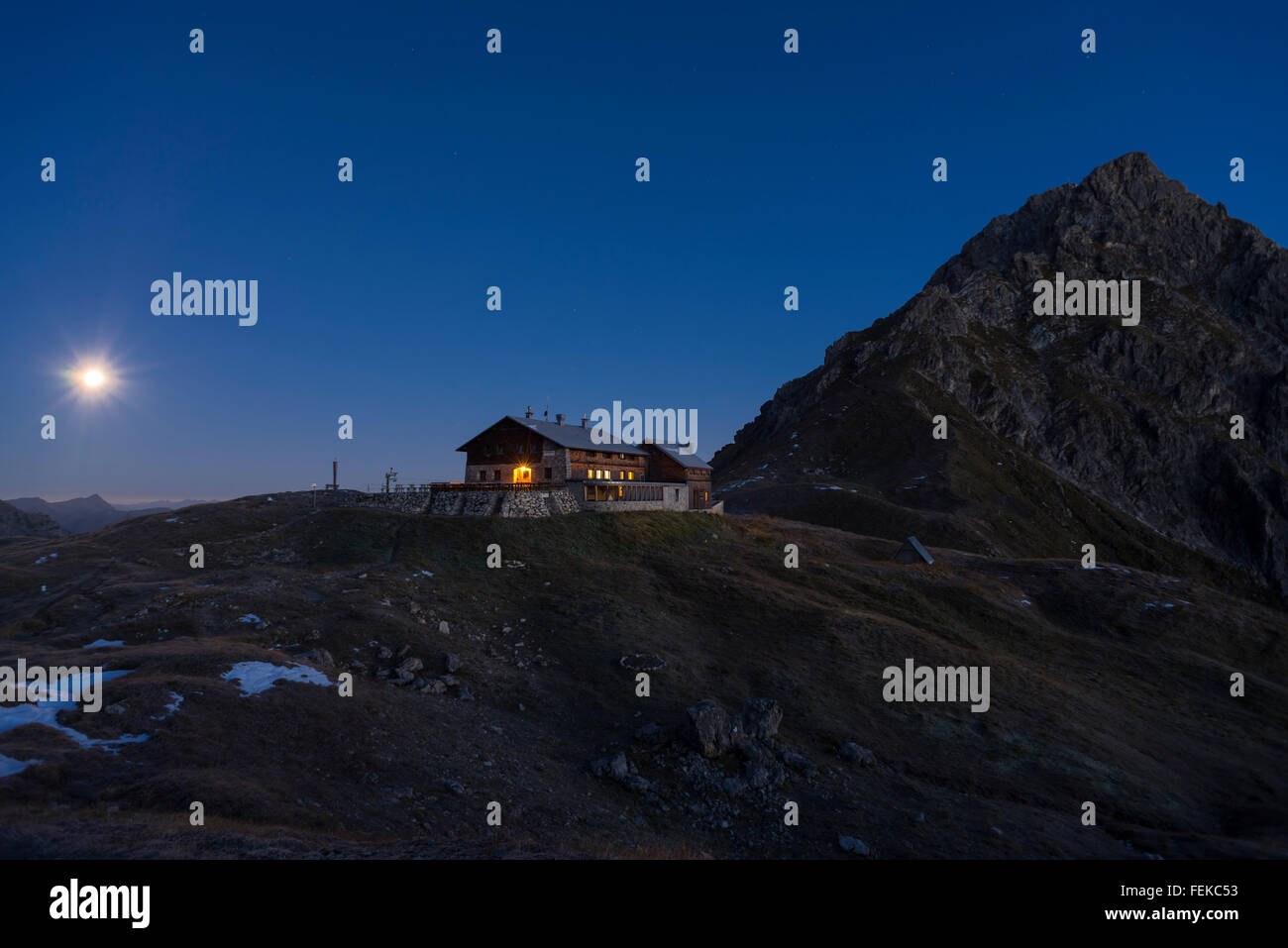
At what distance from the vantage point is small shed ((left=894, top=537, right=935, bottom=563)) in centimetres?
7112

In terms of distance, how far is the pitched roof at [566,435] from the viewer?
67700mm

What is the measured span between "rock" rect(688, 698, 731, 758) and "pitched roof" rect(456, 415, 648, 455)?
4106 cm

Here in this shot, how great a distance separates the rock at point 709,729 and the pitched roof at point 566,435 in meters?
41.1

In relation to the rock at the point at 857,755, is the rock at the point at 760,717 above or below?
above

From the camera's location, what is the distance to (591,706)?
33531 millimetres

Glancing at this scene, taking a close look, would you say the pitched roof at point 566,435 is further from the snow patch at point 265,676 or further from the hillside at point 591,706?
the snow patch at point 265,676

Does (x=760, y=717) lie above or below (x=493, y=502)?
below

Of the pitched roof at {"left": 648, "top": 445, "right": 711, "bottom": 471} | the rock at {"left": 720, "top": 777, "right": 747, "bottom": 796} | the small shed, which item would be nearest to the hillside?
the rock at {"left": 720, "top": 777, "right": 747, "bottom": 796}

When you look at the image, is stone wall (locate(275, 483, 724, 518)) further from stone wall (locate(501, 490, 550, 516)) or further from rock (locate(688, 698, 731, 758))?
rock (locate(688, 698, 731, 758))

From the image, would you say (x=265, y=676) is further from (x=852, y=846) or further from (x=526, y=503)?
(x=526, y=503)

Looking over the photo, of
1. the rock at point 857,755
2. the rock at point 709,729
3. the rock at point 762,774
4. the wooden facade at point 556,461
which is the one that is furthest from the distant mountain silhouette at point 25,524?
the rock at point 857,755

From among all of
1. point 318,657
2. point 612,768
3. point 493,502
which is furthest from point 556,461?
point 612,768

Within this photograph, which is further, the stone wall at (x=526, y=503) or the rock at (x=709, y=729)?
the stone wall at (x=526, y=503)

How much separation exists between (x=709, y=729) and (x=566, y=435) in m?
46.5
